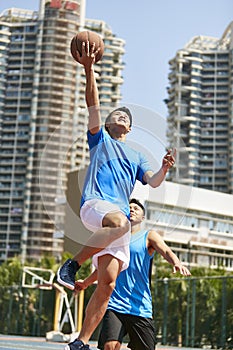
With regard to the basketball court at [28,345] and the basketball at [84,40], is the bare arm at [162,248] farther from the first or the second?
the basketball court at [28,345]

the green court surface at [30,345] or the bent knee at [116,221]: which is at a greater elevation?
the bent knee at [116,221]

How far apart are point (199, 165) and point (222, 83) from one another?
10833 millimetres

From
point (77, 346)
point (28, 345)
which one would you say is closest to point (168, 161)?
point (77, 346)

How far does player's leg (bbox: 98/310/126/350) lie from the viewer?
5.12 meters

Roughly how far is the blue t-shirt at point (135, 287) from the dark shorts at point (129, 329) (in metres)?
0.04

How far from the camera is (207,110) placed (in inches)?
4070

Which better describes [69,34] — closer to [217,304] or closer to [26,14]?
[26,14]

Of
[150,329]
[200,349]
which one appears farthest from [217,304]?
[150,329]

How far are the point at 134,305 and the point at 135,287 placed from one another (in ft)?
0.38

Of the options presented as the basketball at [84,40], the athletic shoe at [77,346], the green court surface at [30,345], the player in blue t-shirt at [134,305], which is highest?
the basketball at [84,40]

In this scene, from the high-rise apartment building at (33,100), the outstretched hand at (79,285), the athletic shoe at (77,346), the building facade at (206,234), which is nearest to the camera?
the athletic shoe at (77,346)

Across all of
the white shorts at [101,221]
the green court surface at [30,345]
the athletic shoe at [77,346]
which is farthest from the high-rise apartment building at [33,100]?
the athletic shoe at [77,346]

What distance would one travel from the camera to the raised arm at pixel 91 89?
173 inches

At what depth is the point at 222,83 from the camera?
102312 millimetres
